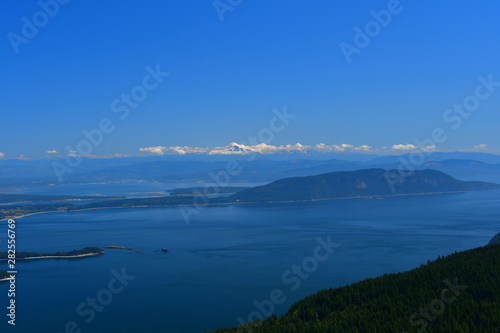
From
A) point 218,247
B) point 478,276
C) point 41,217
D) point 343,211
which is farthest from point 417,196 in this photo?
point 478,276

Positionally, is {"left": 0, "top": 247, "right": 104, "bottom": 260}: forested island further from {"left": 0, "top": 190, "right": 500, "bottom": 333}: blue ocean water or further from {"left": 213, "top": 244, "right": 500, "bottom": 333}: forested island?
{"left": 213, "top": 244, "right": 500, "bottom": 333}: forested island

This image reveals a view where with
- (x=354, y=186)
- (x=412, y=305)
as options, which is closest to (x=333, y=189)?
(x=354, y=186)

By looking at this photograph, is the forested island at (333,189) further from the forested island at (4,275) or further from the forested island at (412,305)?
the forested island at (412,305)

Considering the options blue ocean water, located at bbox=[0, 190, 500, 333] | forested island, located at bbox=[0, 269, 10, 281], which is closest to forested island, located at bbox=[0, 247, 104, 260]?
blue ocean water, located at bbox=[0, 190, 500, 333]

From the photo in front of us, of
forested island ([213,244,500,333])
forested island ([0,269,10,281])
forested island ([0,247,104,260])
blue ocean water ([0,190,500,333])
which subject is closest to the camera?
forested island ([213,244,500,333])

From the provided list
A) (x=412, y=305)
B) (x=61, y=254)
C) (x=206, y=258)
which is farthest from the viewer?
(x=61, y=254)

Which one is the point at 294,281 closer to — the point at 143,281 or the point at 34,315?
the point at 143,281

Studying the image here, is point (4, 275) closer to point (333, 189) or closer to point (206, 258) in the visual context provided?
point (206, 258)
